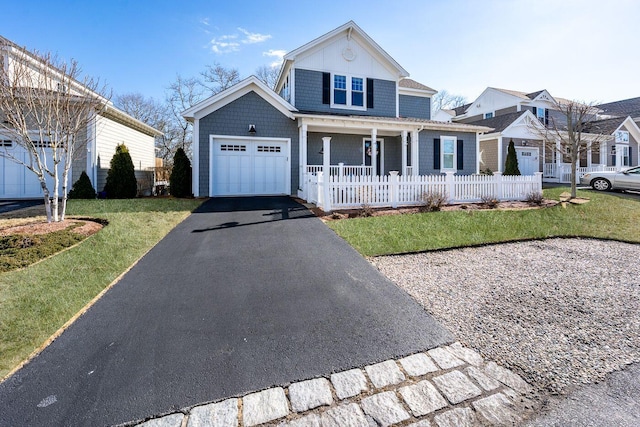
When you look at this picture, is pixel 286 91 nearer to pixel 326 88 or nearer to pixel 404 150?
pixel 326 88

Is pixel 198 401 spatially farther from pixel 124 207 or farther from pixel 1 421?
pixel 124 207

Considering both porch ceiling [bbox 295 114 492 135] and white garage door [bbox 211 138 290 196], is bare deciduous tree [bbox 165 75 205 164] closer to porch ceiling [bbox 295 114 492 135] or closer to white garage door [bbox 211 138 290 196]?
white garage door [bbox 211 138 290 196]

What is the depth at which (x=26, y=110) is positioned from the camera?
26.6 ft

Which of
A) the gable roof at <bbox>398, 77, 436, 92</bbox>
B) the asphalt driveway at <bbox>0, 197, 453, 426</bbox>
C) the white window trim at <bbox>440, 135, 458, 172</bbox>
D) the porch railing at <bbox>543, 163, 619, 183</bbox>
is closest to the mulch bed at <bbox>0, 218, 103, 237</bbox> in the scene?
the asphalt driveway at <bbox>0, 197, 453, 426</bbox>

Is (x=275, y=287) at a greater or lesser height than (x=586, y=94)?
lesser

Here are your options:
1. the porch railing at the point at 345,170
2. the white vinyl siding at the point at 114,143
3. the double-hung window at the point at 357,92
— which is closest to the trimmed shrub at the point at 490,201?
the porch railing at the point at 345,170

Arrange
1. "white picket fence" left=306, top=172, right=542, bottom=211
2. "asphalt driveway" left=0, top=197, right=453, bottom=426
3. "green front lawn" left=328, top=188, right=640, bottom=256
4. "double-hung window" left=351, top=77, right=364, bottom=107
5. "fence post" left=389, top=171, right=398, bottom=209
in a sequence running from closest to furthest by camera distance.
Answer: "asphalt driveway" left=0, top=197, right=453, bottom=426, "green front lawn" left=328, top=188, right=640, bottom=256, "white picket fence" left=306, top=172, right=542, bottom=211, "fence post" left=389, top=171, right=398, bottom=209, "double-hung window" left=351, top=77, right=364, bottom=107

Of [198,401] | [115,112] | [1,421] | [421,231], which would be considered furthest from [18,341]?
[115,112]

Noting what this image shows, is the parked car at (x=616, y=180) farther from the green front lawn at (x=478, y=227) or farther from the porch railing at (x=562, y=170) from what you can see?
the porch railing at (x=562, y=170)

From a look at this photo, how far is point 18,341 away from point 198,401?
2149 millimetres

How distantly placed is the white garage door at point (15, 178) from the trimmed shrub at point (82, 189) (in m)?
0.83

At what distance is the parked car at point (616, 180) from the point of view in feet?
42.8

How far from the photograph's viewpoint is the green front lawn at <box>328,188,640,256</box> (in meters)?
6.25

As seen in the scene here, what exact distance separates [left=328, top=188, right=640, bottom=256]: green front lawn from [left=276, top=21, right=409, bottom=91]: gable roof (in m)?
9.82
